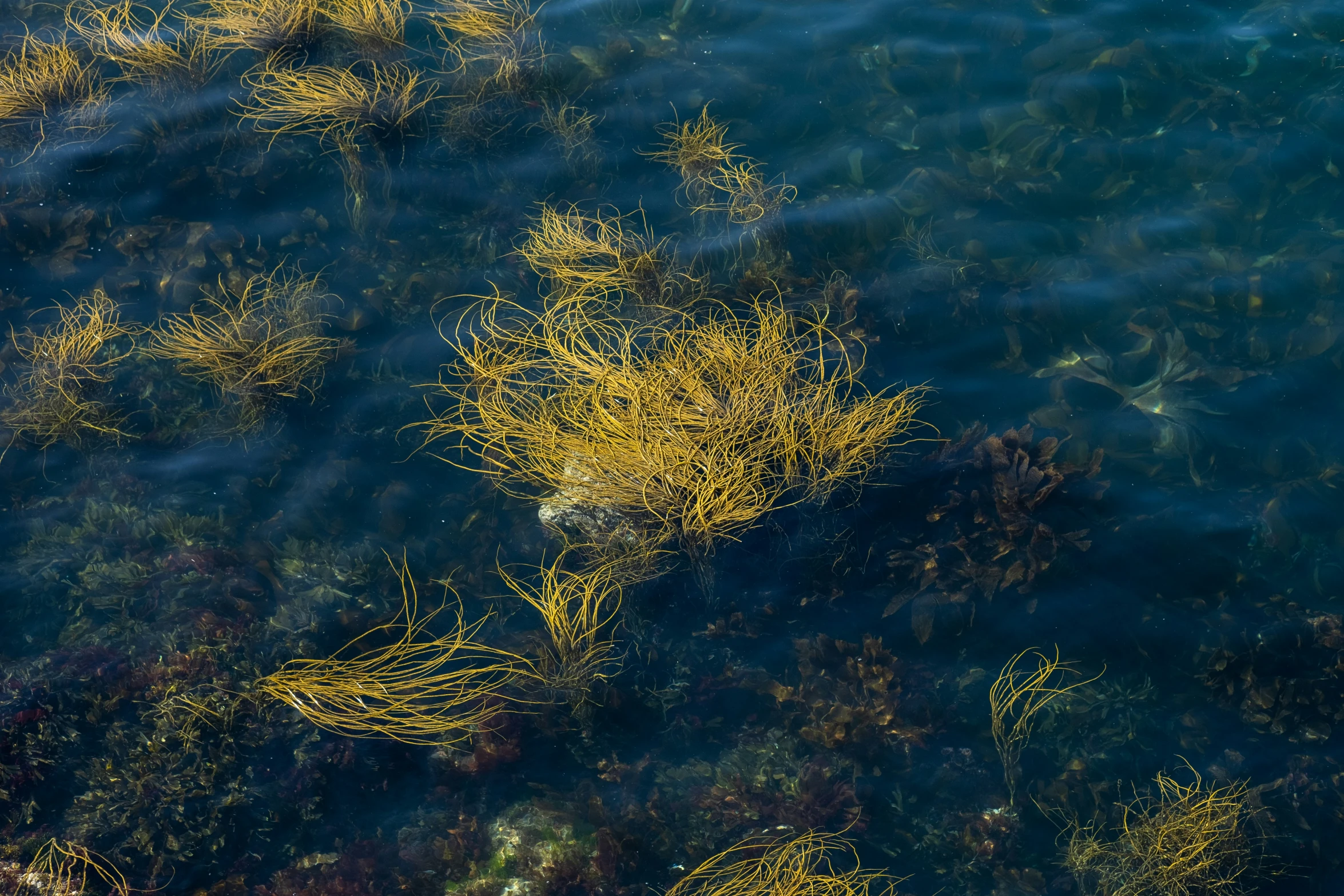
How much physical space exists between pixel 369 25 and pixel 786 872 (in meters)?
4.94

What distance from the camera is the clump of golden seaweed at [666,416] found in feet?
11.3

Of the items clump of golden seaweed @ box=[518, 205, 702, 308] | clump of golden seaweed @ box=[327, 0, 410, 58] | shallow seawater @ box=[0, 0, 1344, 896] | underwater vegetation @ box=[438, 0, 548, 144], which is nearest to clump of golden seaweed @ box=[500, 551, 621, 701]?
shallow seawater @ box=[0, 0, 1344, 896]

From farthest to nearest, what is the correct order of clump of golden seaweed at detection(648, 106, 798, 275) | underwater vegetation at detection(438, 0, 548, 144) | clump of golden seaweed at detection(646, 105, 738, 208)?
underwater vegetation at detection(438, 0, 548, 144)
clump of golden seaweed at detection(646, 105, 738, 208)
clump of golden seaweed at detection(648, 106, 798, 275)

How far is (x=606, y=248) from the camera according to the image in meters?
4.32

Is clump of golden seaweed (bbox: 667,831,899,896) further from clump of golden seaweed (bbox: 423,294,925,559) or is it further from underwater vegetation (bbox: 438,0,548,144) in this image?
underwater vegetation (bbox: 438,0,548,144)

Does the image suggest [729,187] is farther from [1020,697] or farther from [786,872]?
[786,872]

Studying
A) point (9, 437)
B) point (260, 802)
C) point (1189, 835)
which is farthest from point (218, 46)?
point (1189, 835)

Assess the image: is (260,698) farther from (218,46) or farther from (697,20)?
(697,20)

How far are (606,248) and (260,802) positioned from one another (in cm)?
285

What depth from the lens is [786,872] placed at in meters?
3.10

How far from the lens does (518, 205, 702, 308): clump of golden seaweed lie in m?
4.32

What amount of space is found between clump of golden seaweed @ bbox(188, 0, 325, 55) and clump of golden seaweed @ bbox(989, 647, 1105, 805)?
511 cm

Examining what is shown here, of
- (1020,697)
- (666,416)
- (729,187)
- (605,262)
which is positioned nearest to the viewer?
(1020,697)

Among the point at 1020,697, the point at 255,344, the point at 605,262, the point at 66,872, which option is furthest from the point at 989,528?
the point at 66,872
